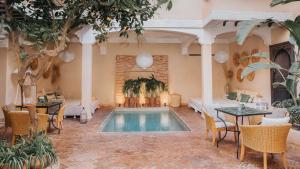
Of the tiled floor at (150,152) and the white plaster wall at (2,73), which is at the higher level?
the white plaster wall at (2,73)

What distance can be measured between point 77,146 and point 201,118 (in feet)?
16.3

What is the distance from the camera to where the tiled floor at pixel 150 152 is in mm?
4016

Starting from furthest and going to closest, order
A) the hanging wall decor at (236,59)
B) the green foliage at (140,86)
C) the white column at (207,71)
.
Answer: the green foliage at (140,86), the hanging wall decor at (236,59), the white column at (207,71)

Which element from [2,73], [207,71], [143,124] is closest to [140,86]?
[143,124]

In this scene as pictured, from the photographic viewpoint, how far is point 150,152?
4.69 m

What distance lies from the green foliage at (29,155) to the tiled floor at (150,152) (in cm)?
92

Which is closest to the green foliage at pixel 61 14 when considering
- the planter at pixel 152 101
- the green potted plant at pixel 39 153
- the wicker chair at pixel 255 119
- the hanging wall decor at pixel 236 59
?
the green potted plant at pixel 39 153

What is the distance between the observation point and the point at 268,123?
155 inches

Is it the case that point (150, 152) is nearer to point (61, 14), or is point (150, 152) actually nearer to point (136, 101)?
point (61, 14)

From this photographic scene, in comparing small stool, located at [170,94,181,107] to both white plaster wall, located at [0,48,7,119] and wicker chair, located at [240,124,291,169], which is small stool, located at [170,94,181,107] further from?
wicker chair, located at [240,124,291,169]

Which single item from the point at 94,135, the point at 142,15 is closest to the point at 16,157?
the point at 142,15

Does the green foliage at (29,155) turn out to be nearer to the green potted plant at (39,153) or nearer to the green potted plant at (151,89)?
the green potted plant at (39,153)

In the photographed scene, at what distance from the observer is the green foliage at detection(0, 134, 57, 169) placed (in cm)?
280

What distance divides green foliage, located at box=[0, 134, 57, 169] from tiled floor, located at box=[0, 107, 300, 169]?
921 millimetres
